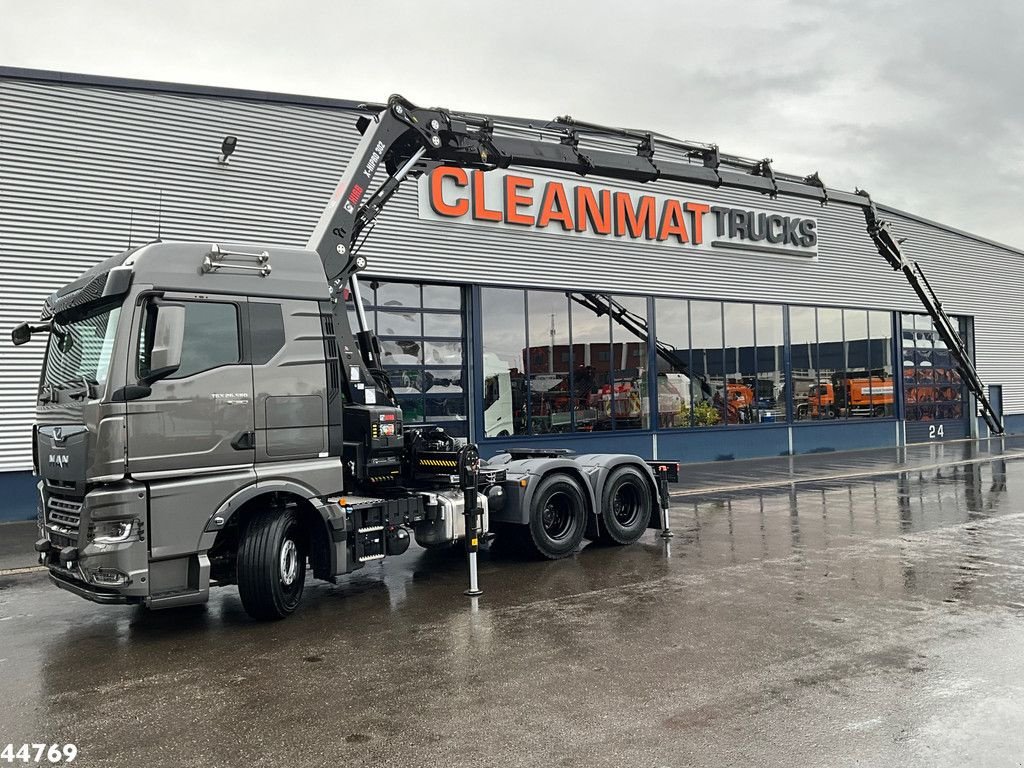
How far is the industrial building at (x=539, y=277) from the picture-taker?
14.9 meters

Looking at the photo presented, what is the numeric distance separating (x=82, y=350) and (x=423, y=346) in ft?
38.9

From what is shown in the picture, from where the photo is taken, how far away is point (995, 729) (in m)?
4.54

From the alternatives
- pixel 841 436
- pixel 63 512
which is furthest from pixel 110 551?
pixel 841 436

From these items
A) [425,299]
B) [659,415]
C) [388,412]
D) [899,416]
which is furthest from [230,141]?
[899,416]

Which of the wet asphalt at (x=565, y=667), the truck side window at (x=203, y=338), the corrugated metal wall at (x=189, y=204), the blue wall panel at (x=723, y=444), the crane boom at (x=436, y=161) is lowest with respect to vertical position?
the wet asphalt at (x=565, y=667)

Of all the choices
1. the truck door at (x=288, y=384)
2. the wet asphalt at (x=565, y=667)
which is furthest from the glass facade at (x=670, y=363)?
the truck door at (x=288, y=384)

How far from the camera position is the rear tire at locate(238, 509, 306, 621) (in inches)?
273

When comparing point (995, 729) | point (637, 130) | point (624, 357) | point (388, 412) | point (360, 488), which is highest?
point (637, 130)

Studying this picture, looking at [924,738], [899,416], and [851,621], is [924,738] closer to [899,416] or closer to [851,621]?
[851,621]

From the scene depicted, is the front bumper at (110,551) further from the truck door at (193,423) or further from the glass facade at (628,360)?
the glass facade at (628,360)

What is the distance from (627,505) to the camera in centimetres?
1090

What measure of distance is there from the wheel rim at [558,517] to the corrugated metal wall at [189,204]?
630 cm

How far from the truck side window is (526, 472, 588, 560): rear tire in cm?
407

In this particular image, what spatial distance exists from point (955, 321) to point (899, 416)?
587cm
